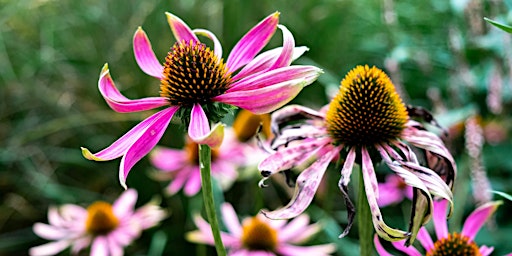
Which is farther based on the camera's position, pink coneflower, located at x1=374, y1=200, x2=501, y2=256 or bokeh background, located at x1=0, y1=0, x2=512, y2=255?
bokeh background, located at x1=0, y1=0, x2=512, y2=255

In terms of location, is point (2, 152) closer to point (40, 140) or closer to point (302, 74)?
point (40, 140)

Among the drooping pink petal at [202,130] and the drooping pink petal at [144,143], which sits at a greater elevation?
the drooping pink petal at [202,130]

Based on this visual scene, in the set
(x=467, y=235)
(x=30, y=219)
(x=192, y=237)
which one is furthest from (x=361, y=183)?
(x=30, y=219)

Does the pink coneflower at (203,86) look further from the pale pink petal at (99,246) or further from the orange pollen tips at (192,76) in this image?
the pale pink petal at (99,246)

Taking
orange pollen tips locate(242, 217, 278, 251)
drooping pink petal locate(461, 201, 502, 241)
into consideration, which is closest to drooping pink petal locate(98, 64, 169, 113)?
drooping pink petal locate(461, 201, 502, 241)

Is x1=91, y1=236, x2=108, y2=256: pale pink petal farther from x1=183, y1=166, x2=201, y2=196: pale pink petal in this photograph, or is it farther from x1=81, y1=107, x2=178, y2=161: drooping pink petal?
x1=81, y1=107, x2=178, y2=161: drooping pink petal

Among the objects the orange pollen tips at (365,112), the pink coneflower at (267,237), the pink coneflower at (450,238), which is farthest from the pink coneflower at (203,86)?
the pink coneflower at (267,237)
